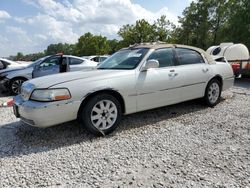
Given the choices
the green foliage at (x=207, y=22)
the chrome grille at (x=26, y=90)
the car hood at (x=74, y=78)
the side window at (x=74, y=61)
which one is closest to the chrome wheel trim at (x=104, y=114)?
the car hood at (x=74, y=78)

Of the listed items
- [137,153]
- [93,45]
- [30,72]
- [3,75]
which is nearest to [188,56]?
[137,153]

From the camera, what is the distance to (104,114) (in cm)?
404

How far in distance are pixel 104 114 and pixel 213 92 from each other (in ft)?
9.51

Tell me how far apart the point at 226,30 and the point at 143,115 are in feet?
113

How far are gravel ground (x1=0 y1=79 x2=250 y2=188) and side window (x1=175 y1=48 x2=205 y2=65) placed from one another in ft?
3.71

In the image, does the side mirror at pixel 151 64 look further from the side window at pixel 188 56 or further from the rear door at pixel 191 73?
the side window at pixel 188 56

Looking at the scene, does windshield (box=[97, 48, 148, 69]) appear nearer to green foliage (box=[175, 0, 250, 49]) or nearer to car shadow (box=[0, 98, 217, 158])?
car shadow (box=[0, 98, 217, 158])

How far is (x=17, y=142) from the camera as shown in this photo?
394 centimetres

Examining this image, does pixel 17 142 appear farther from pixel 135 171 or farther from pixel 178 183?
pixel 178 183

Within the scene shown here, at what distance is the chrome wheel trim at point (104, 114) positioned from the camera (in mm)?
3961

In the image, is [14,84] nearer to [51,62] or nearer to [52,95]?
[51,62]

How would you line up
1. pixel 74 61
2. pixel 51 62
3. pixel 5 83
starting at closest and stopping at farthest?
pixel 5 83 → pixel 51 62 → pixel 74 61

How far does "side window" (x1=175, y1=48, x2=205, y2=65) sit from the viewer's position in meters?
5.09

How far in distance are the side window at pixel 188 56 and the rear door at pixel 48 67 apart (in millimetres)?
4972
